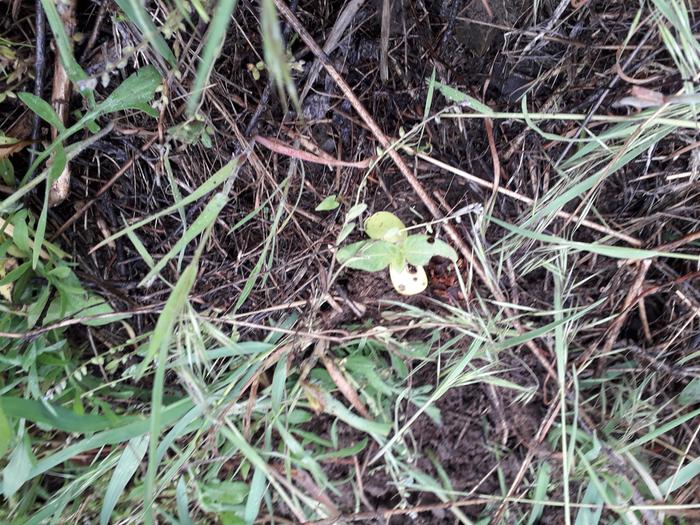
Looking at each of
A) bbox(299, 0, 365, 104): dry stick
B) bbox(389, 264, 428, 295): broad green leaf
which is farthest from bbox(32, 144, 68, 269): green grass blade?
bbox(389, 264, 428, 295): broad green leaf

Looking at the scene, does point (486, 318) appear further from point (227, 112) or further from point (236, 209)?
point (227, 112)

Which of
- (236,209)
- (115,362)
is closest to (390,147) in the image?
(236,209)

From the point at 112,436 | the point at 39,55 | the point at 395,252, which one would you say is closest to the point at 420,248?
the point at 395,252

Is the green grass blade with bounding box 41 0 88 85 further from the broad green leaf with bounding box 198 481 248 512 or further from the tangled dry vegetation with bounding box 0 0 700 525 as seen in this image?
the broad green leaf with bounding box 198 481 248 512

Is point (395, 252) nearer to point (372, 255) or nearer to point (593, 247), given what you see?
point (372, 255)

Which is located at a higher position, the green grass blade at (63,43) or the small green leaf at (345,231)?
the green grass blade at (63,43)

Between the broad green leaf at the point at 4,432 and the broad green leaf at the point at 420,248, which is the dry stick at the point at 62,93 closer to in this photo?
the broad green leaf at the point at 4,432

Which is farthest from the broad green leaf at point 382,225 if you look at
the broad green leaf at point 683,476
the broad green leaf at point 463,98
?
the broad green leaf at point 683,476
